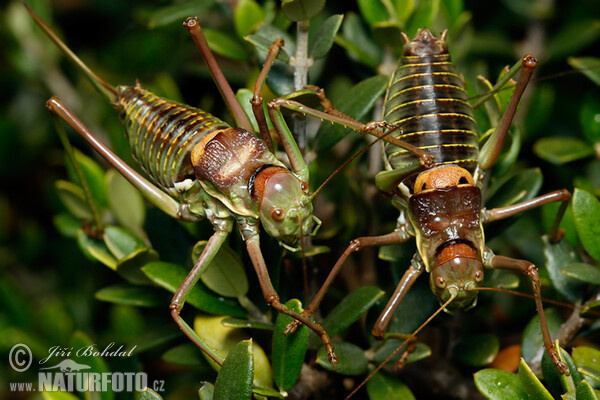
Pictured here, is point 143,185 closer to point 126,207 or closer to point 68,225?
point 126,207

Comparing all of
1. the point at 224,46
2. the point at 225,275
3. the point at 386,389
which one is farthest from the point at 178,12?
the point at 386,389

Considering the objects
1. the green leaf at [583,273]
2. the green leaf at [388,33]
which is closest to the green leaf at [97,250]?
the green leaf at [388,33]

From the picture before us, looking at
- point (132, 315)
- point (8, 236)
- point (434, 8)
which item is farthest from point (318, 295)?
point (8, 236)

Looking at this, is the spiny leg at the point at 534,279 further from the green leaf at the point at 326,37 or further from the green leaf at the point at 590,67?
the green leaf at the point at 326,37

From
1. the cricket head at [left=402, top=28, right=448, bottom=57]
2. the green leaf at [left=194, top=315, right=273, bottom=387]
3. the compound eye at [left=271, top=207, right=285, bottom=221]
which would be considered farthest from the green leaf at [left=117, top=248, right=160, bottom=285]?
the cricket head at [left=402, top=28, right=448, bottom=57]

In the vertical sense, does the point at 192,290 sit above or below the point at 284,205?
below
